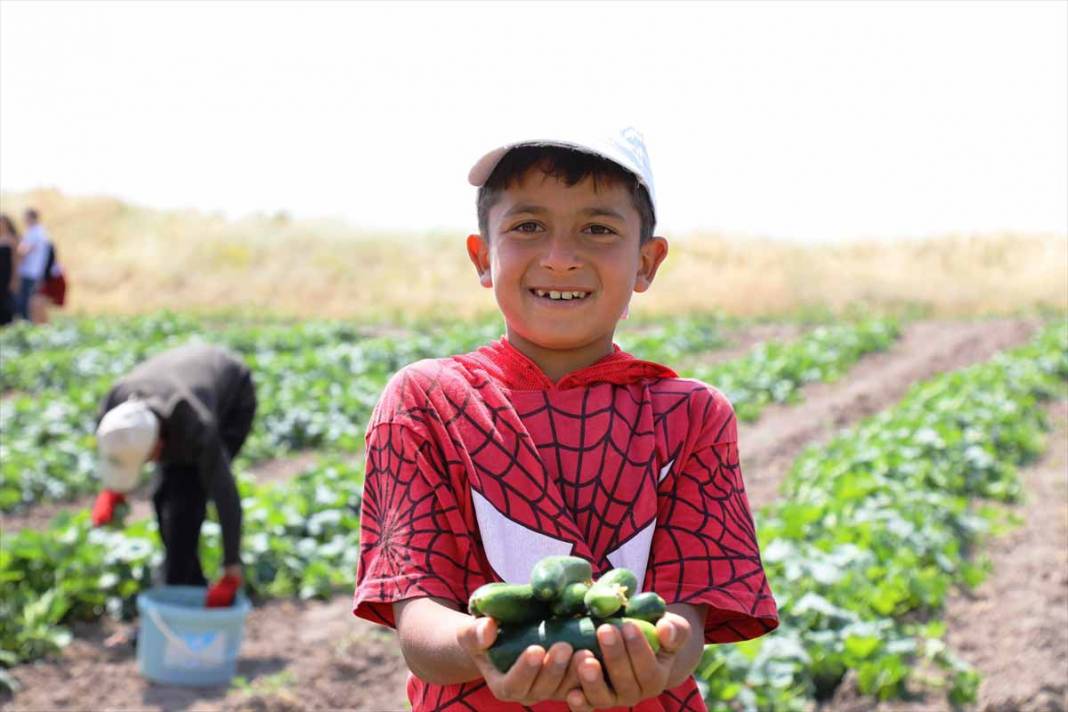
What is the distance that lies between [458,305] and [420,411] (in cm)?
2563

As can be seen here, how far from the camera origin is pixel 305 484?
891 cm

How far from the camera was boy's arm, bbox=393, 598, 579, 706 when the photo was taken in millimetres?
1576

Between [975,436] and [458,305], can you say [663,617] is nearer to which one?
[975,436]

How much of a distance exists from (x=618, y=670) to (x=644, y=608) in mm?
105

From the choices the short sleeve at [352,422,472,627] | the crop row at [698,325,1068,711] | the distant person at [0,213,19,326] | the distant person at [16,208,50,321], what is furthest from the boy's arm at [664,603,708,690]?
the distant person at [16,208,50,321]

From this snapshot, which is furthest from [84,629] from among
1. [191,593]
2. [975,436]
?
[975,436]

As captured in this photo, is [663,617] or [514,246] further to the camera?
[514,246]

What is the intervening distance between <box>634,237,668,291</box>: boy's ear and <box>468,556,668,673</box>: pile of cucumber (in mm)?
650

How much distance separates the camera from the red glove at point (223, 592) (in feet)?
18.8

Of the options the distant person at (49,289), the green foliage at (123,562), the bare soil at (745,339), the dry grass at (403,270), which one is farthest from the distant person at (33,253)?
the green foliage at (123,562)

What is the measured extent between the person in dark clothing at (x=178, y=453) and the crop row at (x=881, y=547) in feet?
7.78

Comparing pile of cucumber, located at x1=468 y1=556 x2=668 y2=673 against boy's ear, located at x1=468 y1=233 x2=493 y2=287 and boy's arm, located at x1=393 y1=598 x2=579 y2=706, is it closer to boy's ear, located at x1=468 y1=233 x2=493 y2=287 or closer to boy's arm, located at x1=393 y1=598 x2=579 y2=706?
boy's arm, located at x1=393 y1=598 x2=579 y2=706

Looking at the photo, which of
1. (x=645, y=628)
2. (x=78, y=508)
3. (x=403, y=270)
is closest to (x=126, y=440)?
(x=645, y=628)

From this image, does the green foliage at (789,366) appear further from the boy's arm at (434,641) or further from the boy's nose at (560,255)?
the boy's arm at (434,641)
